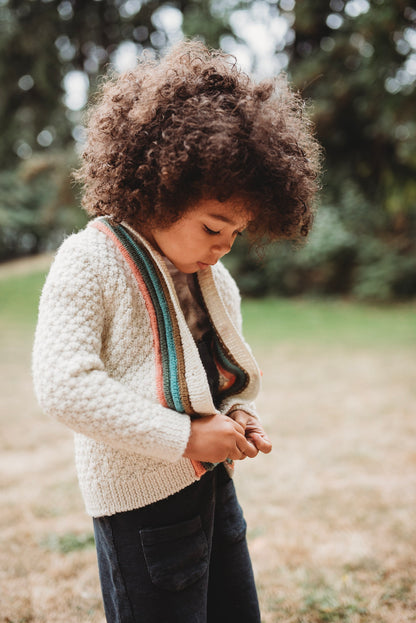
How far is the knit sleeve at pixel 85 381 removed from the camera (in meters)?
0.97

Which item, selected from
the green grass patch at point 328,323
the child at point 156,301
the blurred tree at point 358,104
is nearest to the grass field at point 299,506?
the child at point 156,301

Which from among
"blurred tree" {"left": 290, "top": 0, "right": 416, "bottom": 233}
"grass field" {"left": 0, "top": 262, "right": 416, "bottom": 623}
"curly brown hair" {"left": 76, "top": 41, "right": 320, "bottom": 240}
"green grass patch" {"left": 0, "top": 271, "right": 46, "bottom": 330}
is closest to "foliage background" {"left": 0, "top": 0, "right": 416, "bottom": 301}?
"blurred tree" {"left": 290, "top": 0, "right": 416, "bottom": 233}

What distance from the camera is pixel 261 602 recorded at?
2094 millimetres

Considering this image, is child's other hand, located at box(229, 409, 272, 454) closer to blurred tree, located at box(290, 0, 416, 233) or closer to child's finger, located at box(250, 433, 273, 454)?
child's finger, located at box(250, 433, 273, 454)

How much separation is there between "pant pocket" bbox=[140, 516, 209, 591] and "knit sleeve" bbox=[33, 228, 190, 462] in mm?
226

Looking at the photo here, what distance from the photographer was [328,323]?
32.8 ft

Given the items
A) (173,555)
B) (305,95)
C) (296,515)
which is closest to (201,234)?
(173,555)

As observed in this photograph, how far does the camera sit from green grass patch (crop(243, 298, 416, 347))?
832 cm

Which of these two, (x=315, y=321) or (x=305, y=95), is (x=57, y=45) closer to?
(x=305, y=95)

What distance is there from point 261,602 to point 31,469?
197 cm

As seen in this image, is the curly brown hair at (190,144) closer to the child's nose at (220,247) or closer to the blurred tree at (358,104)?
the child's nose at (220,247)

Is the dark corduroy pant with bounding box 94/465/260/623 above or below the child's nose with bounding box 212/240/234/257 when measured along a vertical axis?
below

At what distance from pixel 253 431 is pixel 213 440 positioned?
0.68 ft

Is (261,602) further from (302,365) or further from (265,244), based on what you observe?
(302,365)
